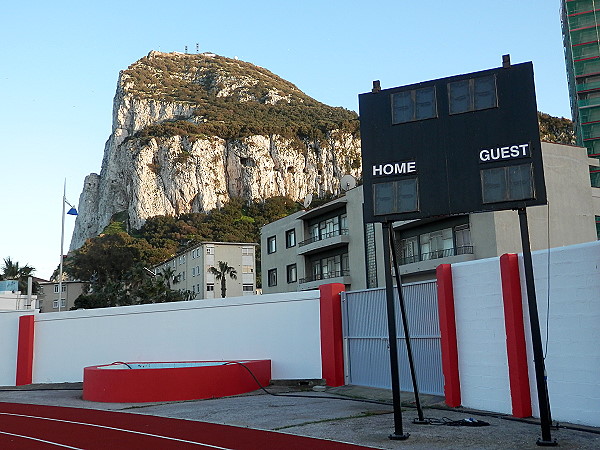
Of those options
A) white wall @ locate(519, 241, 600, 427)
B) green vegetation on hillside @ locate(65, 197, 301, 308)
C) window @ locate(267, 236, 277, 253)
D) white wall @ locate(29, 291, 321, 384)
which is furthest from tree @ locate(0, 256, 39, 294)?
white wall @ locate(519, 241, 600, 427)

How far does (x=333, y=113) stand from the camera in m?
188

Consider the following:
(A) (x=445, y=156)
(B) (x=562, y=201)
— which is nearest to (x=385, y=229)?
(A) (x=445, y=156)

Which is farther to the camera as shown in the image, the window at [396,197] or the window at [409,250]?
the window at [409,250]

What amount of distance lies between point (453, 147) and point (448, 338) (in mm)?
6757

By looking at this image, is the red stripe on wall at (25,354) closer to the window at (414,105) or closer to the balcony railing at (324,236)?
the window at (414,105)

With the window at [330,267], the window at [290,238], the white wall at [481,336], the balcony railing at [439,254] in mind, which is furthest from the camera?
the window at [290,238]

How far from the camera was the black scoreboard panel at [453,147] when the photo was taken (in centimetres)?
1332

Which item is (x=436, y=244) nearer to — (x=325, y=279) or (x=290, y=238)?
(x=325, y=279)

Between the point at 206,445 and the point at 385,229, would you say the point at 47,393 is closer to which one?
the point at 206,445

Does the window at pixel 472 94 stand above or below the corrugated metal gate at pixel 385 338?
above

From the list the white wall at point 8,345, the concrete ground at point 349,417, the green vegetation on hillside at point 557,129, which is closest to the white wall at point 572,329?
the concrete ground at point 349,417

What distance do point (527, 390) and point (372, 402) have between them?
18.5 ft

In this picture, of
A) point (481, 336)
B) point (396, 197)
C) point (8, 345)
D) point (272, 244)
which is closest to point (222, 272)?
point (272, 244)

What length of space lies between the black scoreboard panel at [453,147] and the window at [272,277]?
52.3m
